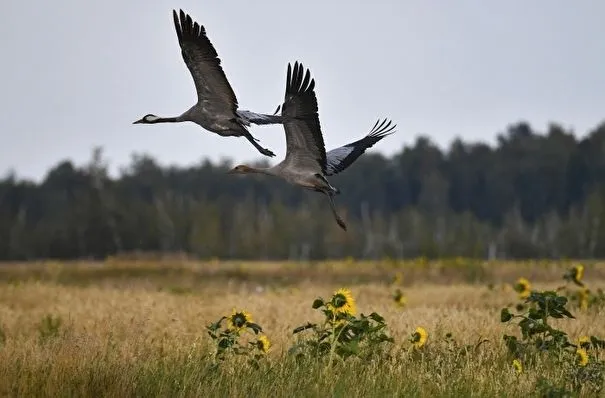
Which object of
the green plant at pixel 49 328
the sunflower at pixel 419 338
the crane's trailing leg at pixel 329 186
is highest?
the crane's trailing leg at pixel 329 186

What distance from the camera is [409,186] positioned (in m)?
88.0

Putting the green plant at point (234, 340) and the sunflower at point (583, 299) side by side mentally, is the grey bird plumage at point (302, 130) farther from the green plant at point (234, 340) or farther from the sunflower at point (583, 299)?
the sunflower at point (583, 299)

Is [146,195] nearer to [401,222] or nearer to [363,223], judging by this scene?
[363,223]

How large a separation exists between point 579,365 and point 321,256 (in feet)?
195

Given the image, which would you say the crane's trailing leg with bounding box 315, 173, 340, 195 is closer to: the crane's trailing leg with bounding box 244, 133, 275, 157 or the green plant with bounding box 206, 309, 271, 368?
the crane's trailing leg with bounding box 244, 133, 275, 157

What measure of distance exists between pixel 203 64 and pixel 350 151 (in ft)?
7.87

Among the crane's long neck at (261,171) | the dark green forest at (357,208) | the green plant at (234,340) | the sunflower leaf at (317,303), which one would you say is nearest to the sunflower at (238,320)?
the green plant at (234,340)

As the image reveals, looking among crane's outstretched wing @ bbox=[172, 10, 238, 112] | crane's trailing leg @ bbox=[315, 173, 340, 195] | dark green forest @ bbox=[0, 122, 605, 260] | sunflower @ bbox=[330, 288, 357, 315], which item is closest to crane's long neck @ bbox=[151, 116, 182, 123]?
crane's outstretched wing @ bbox=[172, 10, 238, 112]

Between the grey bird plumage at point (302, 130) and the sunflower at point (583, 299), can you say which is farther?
the sunflower at point (583, 299)

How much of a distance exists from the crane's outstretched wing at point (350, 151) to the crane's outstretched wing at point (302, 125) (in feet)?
1.63

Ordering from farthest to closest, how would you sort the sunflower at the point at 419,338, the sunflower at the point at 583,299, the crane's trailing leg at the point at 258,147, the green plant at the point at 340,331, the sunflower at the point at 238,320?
1. the sunflower at the point at 583,299
2. the sunflower at the point at 419,338
3. the sunflower at the point at 238,320
4. the green plant at the point at 340,331
5. the crane's trailing leg at the point at 258,147

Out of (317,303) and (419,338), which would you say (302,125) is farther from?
(419,338)

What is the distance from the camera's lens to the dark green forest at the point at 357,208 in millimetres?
60438

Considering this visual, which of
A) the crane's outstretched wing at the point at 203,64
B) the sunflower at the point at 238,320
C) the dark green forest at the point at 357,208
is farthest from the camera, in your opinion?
the dark green forest at the point at 357,208
